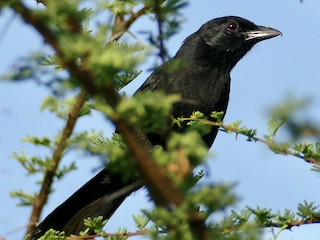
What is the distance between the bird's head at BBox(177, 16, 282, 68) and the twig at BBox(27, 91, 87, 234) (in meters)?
3.87

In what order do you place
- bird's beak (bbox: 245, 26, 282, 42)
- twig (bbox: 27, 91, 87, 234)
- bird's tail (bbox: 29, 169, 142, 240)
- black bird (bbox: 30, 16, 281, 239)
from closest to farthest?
twig (bbox: 27, 91, 87, 234)
bird's tail (bbox: 29, 169, 142, 240)
black bird (bbox: 30, 16, 281, 239)
bird's beak (bbox: 245, 26, 282, 42)

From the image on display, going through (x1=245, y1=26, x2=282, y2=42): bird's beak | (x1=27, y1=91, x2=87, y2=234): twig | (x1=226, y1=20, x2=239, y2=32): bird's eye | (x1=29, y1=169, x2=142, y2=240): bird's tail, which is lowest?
(x1=27, y1=91, x2=87, y2=234): twig

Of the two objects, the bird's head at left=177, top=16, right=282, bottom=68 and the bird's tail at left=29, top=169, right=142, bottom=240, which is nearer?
the bird's tail at left=29, top=169, right=142, bottom=240

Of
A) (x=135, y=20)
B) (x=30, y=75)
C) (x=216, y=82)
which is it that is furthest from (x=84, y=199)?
(x=30, y=75)

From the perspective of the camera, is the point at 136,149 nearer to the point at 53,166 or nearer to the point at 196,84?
the point at 53,166

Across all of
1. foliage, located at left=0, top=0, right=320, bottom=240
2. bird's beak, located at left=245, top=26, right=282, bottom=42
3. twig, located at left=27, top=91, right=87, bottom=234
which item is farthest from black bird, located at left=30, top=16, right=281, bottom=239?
foliage, located at left=0, top=0, right=320, bottom=240

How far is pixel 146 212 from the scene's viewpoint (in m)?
1.07

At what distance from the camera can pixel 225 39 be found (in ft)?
19.6

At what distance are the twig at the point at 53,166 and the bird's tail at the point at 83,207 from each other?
1.25 m

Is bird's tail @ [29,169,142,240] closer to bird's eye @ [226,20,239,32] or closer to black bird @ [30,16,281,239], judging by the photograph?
black bird @ [30,16,281,239]

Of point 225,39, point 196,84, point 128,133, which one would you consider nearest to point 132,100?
point 128,133

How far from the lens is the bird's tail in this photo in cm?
366

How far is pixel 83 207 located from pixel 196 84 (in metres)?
1.73

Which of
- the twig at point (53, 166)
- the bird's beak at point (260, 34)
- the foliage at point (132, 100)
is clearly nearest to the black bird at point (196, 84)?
the bird's beak at point (260, 34)
